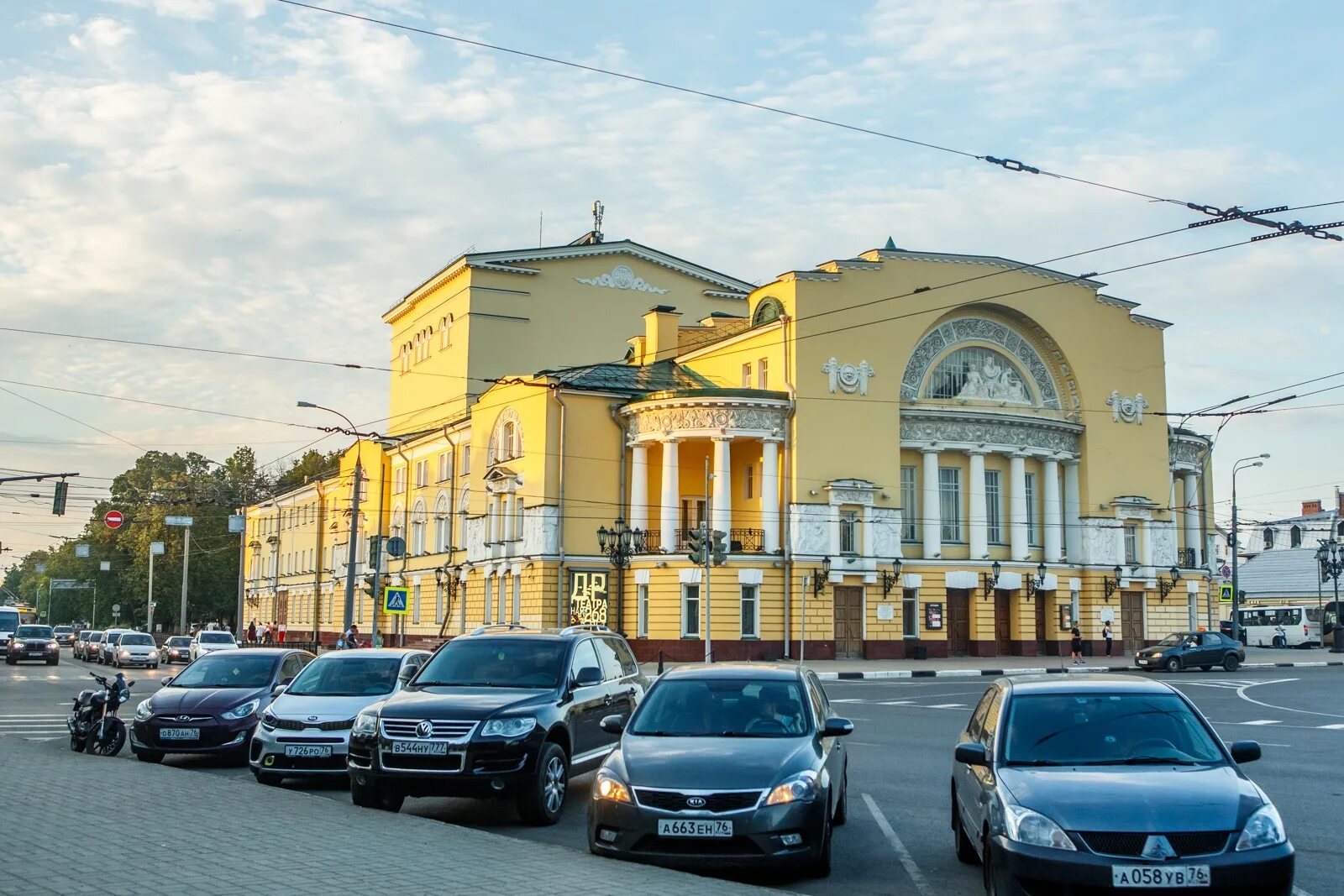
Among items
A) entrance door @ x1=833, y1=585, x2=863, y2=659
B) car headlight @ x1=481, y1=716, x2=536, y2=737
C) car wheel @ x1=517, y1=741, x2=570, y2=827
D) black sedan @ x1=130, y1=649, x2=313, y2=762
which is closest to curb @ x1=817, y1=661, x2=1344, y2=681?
entrance door @ x1=833, y1=585, x2=863, y2=659

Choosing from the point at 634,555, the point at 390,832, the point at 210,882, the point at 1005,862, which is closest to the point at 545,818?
the point at 390,832

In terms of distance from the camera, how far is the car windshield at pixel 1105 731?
28.4ft

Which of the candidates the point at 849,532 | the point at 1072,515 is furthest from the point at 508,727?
the point at 1072,515

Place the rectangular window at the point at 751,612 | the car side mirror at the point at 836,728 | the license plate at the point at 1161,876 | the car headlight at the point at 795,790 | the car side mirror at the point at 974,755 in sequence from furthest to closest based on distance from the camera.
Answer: the rectangular window at the point at 751,612 → the car side mirror at the point at 836,728 → the car headlight at the point at 795,790 → the car side mirror at the point at 974,755 → the license plate at the point at 1161,876

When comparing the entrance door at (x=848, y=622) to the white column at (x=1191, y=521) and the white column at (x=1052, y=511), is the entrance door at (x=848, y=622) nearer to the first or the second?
the white column at (x=1052, y=511)

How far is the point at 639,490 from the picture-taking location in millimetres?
50625

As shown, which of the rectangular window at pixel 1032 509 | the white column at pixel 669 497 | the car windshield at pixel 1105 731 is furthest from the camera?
the rectangular window at pixel 1032 509

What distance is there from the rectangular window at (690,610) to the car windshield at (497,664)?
34685 mm

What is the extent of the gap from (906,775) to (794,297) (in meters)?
34.3

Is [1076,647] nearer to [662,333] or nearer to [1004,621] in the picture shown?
[1004,621]

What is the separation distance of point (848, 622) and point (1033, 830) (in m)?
42.0

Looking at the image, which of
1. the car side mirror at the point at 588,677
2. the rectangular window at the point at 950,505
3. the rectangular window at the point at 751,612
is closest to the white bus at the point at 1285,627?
the rectangular window at the point at 950,505

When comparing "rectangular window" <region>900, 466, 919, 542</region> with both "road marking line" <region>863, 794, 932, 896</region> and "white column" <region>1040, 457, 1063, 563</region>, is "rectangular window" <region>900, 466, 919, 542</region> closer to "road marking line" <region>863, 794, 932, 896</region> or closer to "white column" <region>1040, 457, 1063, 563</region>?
"white column" <region>1040, 457, 1063, 563</region>

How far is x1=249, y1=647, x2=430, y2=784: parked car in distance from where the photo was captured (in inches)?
555
